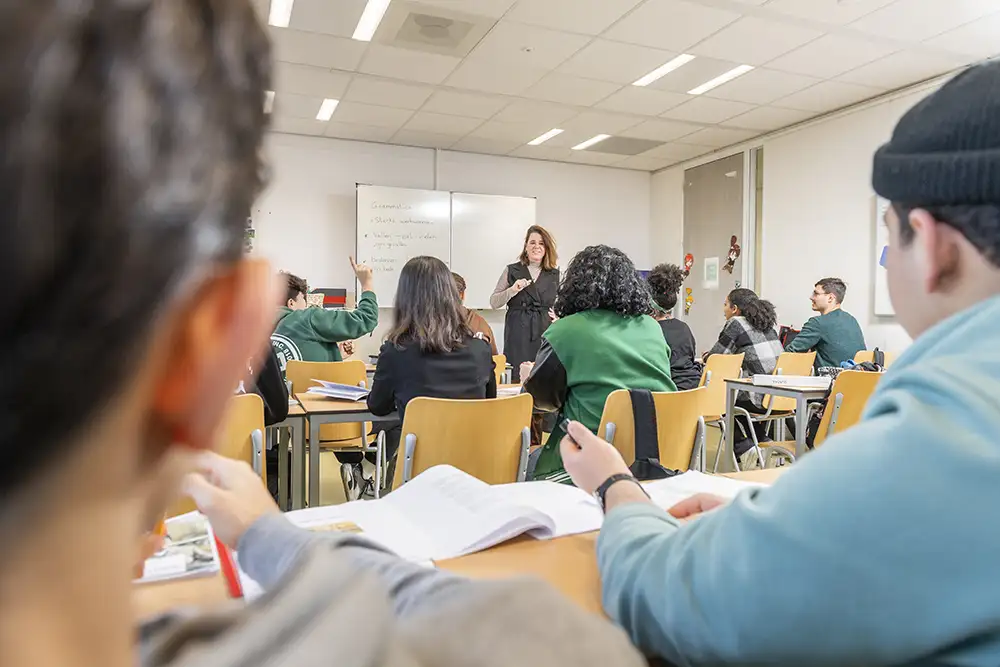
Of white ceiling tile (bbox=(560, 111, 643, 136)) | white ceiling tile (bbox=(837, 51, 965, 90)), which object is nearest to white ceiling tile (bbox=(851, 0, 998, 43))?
white ceiling tile (bbox=(837, 51, 965, 90))

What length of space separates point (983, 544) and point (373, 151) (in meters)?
6.63

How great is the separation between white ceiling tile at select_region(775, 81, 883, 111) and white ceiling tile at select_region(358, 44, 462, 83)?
2818 millimetres

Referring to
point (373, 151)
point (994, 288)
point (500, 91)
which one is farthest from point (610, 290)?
point (373, 151)

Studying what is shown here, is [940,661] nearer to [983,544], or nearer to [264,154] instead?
[983,544]

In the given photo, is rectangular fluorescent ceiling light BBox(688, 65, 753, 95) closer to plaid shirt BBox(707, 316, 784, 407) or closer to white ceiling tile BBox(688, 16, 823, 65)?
white ceiling tile BBox(688, 16, 823, 65)

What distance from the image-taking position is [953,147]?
637 mm

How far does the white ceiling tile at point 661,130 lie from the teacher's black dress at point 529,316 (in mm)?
1997

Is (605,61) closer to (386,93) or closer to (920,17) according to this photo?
(386,93)

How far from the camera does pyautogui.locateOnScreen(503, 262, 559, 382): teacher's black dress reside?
197 inches

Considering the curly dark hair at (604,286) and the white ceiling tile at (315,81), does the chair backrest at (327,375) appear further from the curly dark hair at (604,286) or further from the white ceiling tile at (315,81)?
the white ceiling tile at (315,81)

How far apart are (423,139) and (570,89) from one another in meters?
1.95

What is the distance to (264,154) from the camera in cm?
24

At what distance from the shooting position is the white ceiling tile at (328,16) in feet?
12.2

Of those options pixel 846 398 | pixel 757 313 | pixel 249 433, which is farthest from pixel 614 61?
pixel 249 433
